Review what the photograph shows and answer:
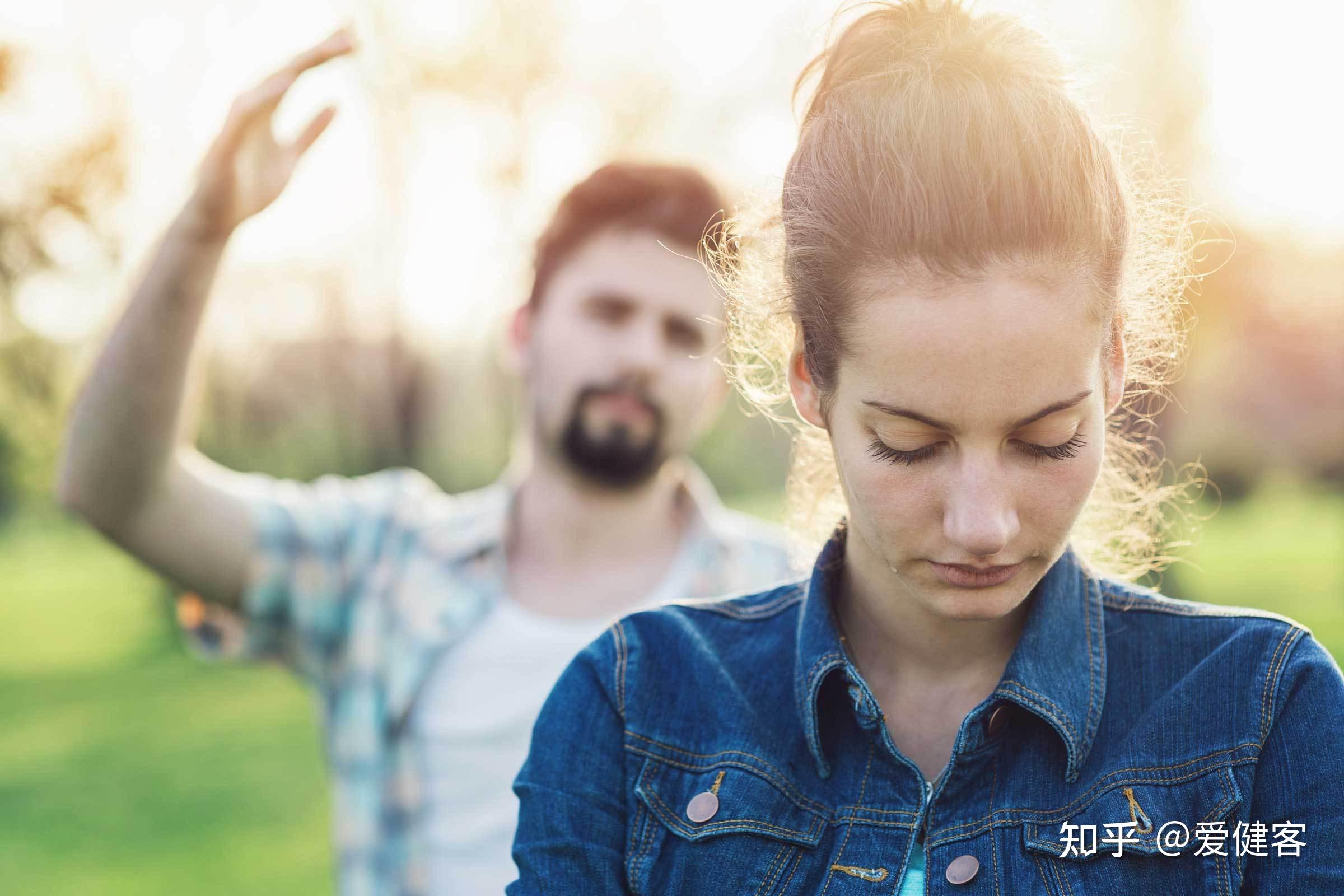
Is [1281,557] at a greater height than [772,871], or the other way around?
[772,871]

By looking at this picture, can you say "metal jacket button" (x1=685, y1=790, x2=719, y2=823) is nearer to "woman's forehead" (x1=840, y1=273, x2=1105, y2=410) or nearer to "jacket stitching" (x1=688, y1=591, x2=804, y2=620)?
"jacket stitching" (x1=688, y1=591, x2=804, y2=620)

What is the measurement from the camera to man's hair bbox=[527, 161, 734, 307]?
346 centimetres

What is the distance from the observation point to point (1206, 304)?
33.1 feet

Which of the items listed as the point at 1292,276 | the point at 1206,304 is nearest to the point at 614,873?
the point at 1206,304

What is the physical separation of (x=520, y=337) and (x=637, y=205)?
2.11 ft

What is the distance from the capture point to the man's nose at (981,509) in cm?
157

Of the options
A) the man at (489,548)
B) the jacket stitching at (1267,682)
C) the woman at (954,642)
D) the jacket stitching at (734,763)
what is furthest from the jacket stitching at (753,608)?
the man at (489,548)

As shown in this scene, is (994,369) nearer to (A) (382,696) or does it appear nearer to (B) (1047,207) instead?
(B) (1047,207)

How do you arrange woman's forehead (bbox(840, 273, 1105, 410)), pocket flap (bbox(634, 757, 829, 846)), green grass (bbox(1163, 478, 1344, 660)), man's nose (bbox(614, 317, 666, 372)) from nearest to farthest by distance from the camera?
woman's forehead (bbox(840, 273, 1105, 410))
pocket flap (bbox(634, 757, 829, 846))
man's nose (bbox(614, 317, 666, 372))
green grass (bbox(1163, 478, 1344, 660))

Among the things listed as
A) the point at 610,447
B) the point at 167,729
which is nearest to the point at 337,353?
the point at 167,729

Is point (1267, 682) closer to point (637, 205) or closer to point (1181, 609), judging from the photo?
point (1181, 609)

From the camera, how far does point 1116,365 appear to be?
1.77m

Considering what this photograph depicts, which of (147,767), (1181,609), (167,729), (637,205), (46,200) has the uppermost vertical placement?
(46,200)

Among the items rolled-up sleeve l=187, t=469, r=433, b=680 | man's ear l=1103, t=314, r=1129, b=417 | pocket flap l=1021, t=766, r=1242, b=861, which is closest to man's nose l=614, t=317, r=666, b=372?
rolled-up sleeve l=187, t=469, r=433, b=680
